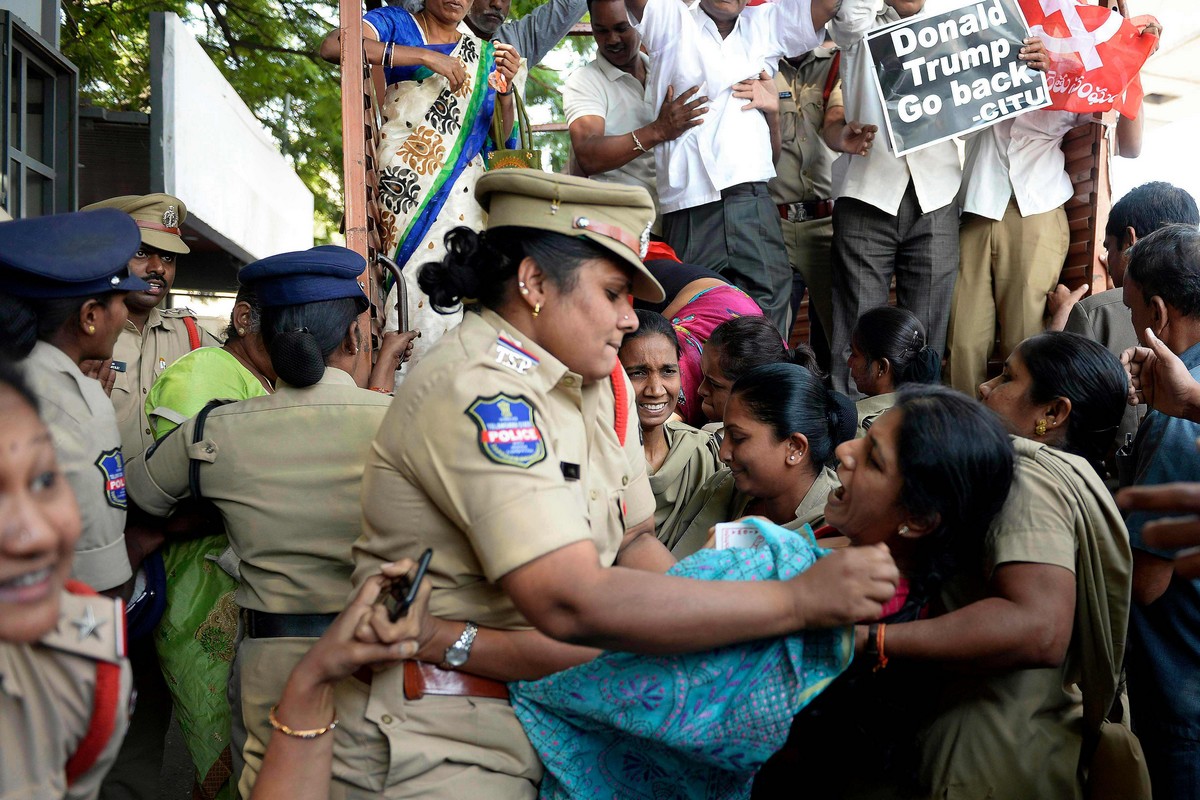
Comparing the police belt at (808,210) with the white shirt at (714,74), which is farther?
the police belt at (808,210)

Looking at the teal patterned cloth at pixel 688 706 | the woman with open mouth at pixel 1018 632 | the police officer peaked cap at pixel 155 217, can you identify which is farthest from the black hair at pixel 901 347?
the police officer peaked cap at pixel 155 217

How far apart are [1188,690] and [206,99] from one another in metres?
6.68

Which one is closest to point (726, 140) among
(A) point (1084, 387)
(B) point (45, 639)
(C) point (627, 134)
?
(C) point (627, 134)

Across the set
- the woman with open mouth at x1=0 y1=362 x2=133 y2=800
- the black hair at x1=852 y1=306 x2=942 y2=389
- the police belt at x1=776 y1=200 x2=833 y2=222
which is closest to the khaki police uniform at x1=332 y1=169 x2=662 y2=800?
the woman with open mouth at x1=0 y1=362 x2=133 y2=800

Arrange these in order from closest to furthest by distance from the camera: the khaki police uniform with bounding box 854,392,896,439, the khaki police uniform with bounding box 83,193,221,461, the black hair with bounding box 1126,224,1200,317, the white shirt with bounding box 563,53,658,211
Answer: the black hair with bounding box 1126,224,1200,317 < the khaki police uniform with bounding box 83,193,221,461 < the khaki police uniform with bounding box 854,392,896,439 < the white shirt with bounding box 563,53,658,211

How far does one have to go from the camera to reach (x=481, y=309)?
2062mm

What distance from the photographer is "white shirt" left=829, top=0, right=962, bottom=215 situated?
4.45 m

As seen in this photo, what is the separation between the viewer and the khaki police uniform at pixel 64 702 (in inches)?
50.1

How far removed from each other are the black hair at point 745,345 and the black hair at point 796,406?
1.65 feet

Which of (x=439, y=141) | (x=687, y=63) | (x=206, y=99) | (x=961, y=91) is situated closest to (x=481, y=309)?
(x=439, y=141)

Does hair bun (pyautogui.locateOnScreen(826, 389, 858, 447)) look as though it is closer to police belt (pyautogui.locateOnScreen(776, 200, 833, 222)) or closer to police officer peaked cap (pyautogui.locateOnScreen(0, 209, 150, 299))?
police officer peaked cap (pyautogui.locateOnScreen(0, 209, 150, 299))

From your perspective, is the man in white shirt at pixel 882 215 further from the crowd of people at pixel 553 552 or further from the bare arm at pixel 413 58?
the bare arm at pixel 413 58

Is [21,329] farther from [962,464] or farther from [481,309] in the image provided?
[962,464]

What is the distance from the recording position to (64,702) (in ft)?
4.28
